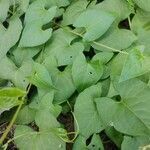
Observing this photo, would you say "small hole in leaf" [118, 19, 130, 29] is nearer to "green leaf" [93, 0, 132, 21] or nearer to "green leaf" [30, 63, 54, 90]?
"green leaf" [93, 0, 132, 21]

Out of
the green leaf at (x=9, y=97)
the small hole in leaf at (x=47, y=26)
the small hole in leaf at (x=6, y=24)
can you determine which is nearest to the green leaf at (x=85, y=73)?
the green leaf at (x=9, y=97)

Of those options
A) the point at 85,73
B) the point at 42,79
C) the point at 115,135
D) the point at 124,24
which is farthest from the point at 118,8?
the point at 115,135

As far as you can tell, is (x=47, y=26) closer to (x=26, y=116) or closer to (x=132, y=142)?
(x=26, y=116)

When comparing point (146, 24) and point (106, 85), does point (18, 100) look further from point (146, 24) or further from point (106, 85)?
point (146, 24)

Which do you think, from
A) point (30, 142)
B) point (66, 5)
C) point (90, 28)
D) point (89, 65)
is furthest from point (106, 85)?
point (66, 5)

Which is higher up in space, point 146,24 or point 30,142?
point 146,24

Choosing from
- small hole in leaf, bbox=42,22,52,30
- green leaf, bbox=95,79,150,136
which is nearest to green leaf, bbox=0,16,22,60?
small hole in leaf, bbox=42,22,52,30
